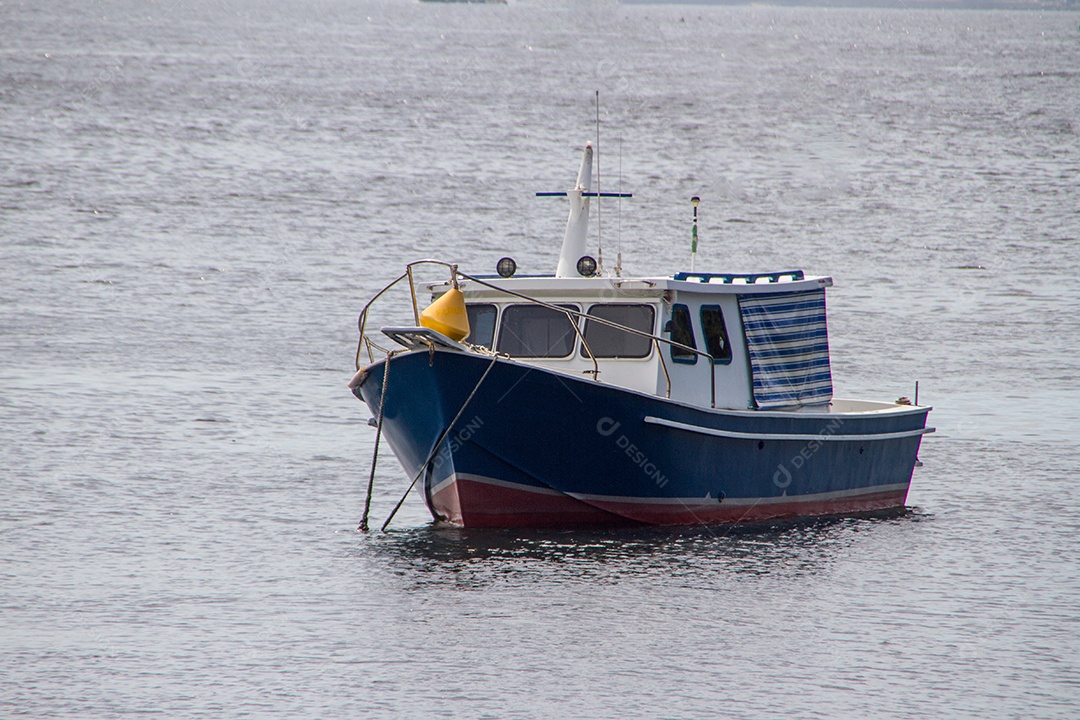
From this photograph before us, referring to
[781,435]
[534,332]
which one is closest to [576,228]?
[534,332]

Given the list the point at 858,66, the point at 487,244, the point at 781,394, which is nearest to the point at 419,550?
the point at 781,394

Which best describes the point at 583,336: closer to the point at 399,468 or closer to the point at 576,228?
the point at 576,228

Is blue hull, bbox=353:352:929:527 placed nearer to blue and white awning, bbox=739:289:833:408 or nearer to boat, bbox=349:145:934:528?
boat, bbox=349:145:934:528

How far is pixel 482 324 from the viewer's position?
18.7 metres

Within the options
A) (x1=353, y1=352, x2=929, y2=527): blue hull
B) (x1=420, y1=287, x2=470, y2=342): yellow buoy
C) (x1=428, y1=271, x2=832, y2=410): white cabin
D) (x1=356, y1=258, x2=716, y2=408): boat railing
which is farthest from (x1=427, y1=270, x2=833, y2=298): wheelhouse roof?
(x1=353, y1=352, x2=929, y2=527): blue hull

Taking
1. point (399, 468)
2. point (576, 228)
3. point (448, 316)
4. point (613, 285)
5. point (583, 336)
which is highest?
point (576, 228)

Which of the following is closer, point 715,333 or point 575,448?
point 575,448

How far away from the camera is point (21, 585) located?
16359mm

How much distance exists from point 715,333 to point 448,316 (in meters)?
3.88

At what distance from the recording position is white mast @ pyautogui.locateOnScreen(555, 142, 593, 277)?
19.8 metres

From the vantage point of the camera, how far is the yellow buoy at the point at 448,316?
17000 millimetres

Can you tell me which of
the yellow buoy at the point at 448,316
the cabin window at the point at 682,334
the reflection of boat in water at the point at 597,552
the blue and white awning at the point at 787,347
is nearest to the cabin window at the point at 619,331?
the cabin window at the point at 682,334

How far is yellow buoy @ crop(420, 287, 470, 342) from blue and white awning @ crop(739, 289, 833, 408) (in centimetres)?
410

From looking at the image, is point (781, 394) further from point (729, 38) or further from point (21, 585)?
point (729, 38)
